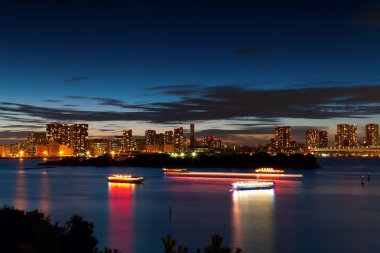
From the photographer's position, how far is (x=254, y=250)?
26641 millimetres

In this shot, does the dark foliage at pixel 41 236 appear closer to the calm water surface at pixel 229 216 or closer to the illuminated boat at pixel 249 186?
the calm water surface at pixel 229 216

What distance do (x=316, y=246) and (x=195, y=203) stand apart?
23.4 meters

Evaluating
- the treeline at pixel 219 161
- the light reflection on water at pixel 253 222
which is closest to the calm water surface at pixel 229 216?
the light reflection on water at pixel 253 222

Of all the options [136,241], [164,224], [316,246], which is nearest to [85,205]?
[164,224]

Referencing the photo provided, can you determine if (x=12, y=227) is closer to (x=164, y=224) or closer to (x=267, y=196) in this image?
(x=164, y=224)

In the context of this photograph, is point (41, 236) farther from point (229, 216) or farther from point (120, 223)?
point (229, 216)

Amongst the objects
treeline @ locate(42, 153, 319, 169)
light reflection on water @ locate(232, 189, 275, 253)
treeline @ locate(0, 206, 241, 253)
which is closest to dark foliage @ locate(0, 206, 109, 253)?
treeline @ locate(0, 206, 241, 253)

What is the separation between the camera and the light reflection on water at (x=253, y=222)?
2867cm

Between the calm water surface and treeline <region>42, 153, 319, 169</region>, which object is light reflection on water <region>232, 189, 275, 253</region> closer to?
the calm water surface

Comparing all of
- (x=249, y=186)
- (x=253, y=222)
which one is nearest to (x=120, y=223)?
(x=253, y=222)

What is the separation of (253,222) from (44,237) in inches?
1102

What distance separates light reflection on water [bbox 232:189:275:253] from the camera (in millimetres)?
28672

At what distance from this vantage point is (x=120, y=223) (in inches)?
1448

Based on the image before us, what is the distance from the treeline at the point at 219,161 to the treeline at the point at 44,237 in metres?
132
